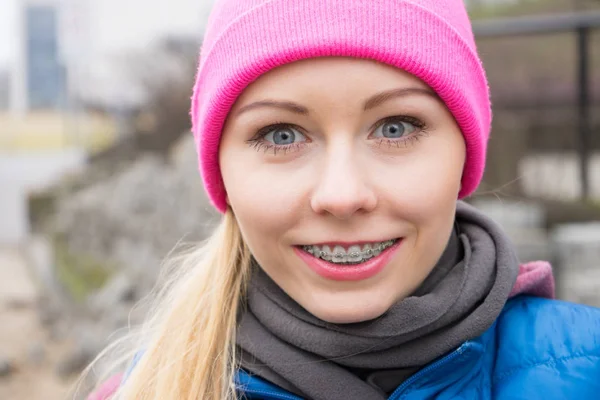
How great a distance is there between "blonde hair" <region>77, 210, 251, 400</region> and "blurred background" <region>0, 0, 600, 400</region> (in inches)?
58.2

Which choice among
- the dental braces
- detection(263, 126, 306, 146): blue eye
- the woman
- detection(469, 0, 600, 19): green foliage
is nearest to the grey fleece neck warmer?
the woman

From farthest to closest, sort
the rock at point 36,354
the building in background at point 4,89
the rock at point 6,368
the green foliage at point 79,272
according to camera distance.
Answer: the building in background at point 4,89
the green foliage at point 79,272
the rock at point 36,354
the rock at point 6,368

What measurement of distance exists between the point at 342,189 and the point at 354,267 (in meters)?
0.18


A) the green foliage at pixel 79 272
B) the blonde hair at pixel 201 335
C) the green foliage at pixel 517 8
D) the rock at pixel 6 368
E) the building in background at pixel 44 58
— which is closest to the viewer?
the blonde hair at pixel 201 335

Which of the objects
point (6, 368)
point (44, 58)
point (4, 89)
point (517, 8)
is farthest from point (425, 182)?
point (4, 89)

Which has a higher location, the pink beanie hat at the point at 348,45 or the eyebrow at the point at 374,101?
the pink beanie hat at the point at 348,45


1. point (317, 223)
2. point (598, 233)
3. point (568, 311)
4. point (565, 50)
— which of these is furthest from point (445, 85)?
point (565, 50)

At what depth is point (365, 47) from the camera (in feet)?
4.24

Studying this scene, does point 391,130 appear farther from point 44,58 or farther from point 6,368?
point 44,58

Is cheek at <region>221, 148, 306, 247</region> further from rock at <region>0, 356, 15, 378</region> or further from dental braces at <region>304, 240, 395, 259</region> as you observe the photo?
rock at <region>0, 356, 15, 378</region>

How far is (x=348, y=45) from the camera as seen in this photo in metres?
1.29

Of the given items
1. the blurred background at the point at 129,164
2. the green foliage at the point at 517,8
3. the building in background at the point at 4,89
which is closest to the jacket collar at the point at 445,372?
the blurred background at the point at 129,164

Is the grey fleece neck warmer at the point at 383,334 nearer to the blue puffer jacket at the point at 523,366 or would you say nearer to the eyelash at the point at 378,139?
the blue puffer jacket at the point at 523,366

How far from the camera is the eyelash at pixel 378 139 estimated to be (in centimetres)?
134
